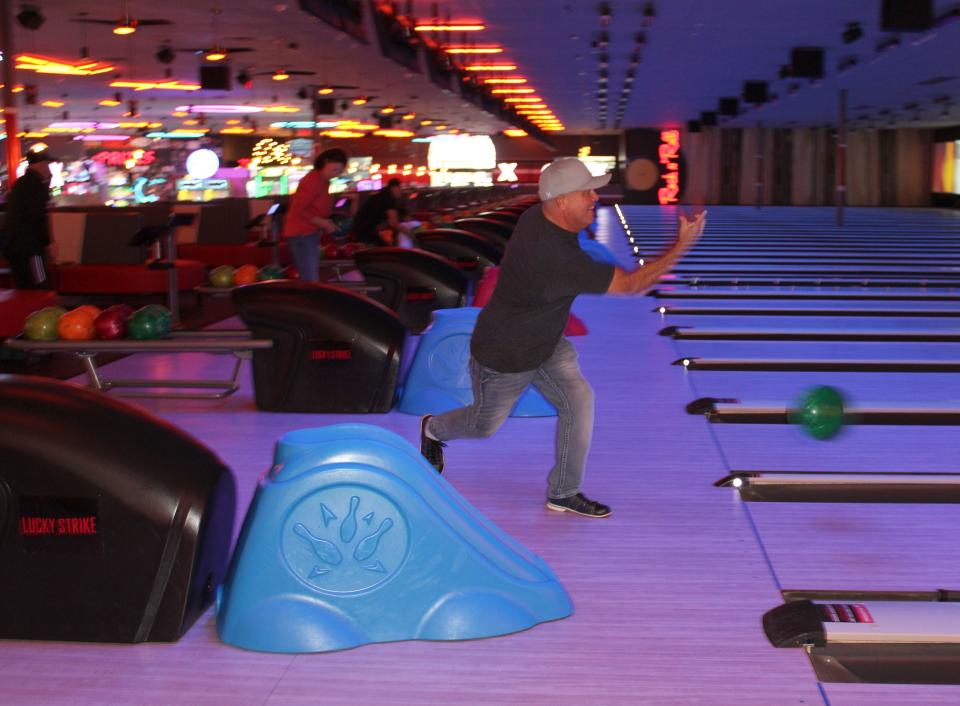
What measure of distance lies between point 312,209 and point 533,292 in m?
4.81

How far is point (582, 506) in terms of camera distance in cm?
395

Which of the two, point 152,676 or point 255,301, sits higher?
point 255,301

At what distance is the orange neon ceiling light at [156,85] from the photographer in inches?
896

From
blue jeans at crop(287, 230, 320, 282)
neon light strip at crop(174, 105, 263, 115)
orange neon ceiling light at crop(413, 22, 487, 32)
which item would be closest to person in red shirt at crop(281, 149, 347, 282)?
blue jeans at crop(287, 230, 320, 282)

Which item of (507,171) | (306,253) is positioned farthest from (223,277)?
(507,171)

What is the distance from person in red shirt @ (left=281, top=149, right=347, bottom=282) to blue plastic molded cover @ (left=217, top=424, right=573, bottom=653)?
5198mm

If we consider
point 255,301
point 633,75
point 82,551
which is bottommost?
point 82,551

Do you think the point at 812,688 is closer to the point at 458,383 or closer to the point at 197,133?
the point at 458,383

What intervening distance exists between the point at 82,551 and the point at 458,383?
2830 mm

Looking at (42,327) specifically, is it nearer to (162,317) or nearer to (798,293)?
(162,317)

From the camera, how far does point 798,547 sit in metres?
3.65

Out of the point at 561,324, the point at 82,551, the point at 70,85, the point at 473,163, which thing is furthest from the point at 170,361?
the point at 473,163

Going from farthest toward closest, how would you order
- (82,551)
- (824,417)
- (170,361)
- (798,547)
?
(170,361), (824,417), (798,547), (82,551)

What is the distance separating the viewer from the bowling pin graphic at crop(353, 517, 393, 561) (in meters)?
2.89
